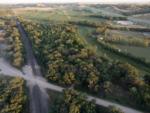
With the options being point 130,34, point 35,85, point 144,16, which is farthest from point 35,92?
point 144,16

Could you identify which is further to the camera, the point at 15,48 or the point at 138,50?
the point at 138,50

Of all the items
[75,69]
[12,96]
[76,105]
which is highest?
[75,69]

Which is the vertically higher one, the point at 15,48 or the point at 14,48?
the point at 15,48

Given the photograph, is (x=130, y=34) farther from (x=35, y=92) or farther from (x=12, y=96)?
(x=12, y=96)

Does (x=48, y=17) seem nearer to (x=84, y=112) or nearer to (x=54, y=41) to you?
(x=54, y=41)

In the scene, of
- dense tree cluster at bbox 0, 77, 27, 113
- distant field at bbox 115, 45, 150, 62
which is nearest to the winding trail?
dense tree cluster at bbox 0, 77, 27, 113

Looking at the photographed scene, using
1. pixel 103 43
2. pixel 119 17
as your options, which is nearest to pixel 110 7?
pixel 119 17
